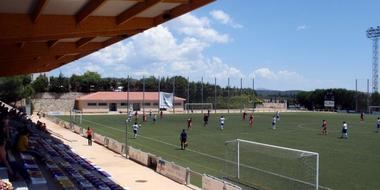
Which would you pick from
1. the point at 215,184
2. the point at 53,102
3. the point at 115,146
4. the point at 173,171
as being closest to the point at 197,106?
the point at 53,102

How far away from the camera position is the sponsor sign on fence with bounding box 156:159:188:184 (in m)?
19.8

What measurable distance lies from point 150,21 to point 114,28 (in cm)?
127

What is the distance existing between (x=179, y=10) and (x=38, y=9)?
3.63 m

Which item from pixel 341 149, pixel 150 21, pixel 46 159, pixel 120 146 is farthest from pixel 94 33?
pixel 341 149

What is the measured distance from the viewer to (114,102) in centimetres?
9406

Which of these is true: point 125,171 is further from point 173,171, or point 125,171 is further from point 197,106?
point 197,106

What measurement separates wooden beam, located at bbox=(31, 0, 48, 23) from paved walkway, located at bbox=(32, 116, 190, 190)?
→ 8536 millimetres

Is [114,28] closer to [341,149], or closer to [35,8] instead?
[35,8]

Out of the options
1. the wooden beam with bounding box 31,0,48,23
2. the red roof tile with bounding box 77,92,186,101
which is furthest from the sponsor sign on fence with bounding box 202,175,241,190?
the red roof tile with bounding box 77,92,186,101

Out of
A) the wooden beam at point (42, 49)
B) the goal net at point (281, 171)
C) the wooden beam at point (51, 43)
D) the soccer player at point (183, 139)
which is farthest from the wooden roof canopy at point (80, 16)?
the soccer player at point (183, 139)

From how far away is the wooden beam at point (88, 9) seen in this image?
37.8 feet

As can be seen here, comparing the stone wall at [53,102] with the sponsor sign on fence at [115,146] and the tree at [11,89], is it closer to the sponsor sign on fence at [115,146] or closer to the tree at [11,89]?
the tree at [11,89]

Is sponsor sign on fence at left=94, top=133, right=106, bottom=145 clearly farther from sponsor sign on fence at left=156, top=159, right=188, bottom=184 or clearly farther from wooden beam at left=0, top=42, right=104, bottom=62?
wooden beam at left=0, top=42, right=104, bottom=62

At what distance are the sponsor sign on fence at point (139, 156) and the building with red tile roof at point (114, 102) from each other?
61.9 metres
